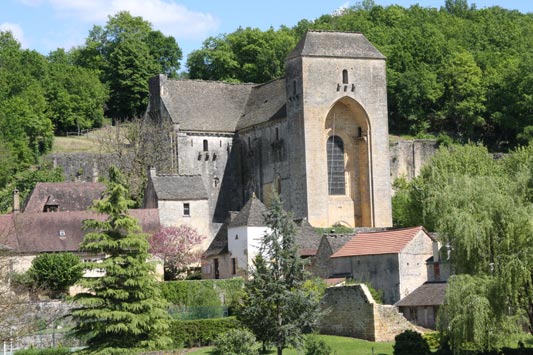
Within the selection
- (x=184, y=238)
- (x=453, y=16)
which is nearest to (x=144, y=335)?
(x=184, y=238)

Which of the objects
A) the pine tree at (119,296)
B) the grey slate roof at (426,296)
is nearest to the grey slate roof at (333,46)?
the grey slate roof at (426,296)

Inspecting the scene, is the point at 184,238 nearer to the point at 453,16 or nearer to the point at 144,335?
the point at 144,335

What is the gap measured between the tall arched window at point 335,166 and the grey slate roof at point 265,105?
11.0 ft

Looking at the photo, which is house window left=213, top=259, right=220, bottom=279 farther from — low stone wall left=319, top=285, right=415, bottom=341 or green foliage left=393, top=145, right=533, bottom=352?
green foliage left=393, top=145, right=533, bottom=352

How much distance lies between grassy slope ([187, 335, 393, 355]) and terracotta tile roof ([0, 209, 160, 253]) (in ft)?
50.3

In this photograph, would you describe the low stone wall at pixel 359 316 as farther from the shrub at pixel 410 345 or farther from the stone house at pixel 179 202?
the stone house at pixel 179 202

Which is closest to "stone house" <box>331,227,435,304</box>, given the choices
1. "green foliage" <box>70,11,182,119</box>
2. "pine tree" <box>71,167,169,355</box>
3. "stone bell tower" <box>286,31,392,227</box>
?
"pine tree" <box>71,167,169,355</box>

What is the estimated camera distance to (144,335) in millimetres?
40750

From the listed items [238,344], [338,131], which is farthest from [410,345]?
[338,131]

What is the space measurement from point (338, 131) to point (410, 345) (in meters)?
29.9

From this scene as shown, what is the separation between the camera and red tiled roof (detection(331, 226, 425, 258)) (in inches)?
1889

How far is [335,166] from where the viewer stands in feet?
225

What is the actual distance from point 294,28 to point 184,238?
57.4m

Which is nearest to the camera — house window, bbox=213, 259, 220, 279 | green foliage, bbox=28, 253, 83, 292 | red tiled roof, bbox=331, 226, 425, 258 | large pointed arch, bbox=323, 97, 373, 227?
red tiled roof, bbox=331, 226, 425, 258
